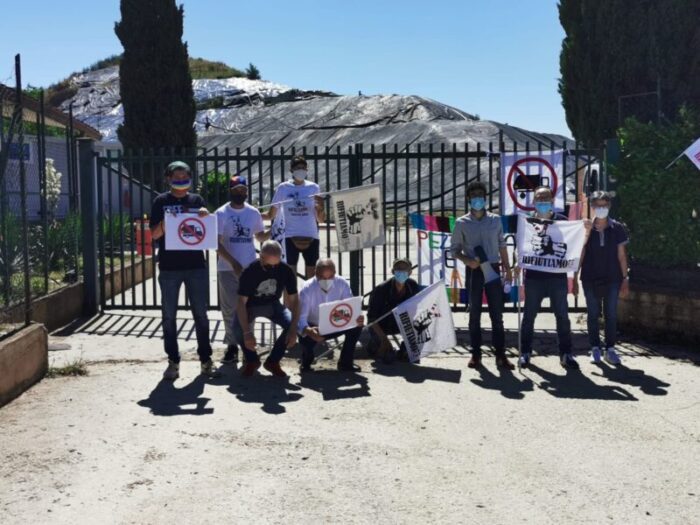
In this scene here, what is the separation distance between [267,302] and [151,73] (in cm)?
2303

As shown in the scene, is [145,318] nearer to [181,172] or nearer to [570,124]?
[181,172]

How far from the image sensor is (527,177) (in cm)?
983

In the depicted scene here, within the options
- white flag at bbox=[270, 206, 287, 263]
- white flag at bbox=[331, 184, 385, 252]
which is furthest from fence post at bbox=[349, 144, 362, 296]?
white flag at bbox=[270, 206, 287, 263]

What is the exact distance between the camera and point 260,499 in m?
4.52

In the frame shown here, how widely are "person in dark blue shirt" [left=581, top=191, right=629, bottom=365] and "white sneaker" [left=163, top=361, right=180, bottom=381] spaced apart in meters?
3.95

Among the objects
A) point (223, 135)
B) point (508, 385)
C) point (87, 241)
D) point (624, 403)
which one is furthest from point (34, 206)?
point (223, 135)

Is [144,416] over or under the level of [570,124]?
under

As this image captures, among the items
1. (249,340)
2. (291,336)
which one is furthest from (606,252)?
(249,340)

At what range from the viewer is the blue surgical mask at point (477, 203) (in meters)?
7.91

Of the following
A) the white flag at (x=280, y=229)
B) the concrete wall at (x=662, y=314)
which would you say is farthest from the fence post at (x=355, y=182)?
the concrete wall at (x=662, y=314)

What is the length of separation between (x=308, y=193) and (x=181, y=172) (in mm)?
1956

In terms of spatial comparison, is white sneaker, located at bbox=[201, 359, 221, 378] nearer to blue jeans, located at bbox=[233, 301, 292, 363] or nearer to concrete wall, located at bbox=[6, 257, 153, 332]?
blue jeans, located at bbox=[233, 301, 292, 363]

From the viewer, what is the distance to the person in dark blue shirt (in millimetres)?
8055

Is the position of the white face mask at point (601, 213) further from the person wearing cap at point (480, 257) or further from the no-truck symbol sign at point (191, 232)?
the no-truck symbol sign at point (191, 232)
